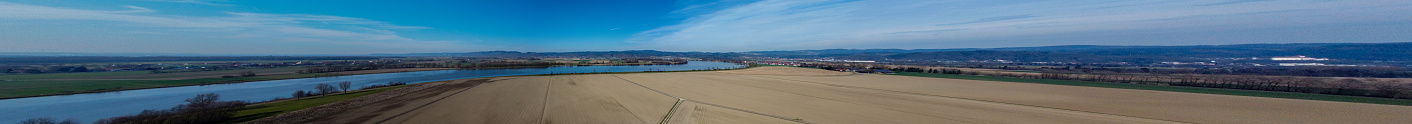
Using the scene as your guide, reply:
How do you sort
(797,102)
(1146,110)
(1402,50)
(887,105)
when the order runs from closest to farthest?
(1146,110) → (887,105) → (797,102) → (1402,50)

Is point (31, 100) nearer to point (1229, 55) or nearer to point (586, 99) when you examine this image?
point (586, 99)

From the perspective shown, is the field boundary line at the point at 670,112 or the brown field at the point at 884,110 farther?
the field boundary line at the point at 670,112

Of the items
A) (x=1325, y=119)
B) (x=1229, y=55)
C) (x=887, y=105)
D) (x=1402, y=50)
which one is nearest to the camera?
(x=1325, y=119)

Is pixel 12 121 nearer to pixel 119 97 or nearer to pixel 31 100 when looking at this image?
pixel 31 100

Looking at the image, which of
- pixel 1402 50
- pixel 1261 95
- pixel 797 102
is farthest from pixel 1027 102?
pixel 1402 50

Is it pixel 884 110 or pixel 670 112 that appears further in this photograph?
pixel 670 112

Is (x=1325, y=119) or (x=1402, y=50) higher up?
(x=1402, y=50)

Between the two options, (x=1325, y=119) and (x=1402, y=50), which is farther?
(x=1402, y=50)

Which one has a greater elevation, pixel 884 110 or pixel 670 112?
pixel 884 110

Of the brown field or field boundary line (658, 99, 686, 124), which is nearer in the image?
the brown field

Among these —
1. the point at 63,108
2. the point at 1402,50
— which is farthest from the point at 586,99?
the point at 1402,50
